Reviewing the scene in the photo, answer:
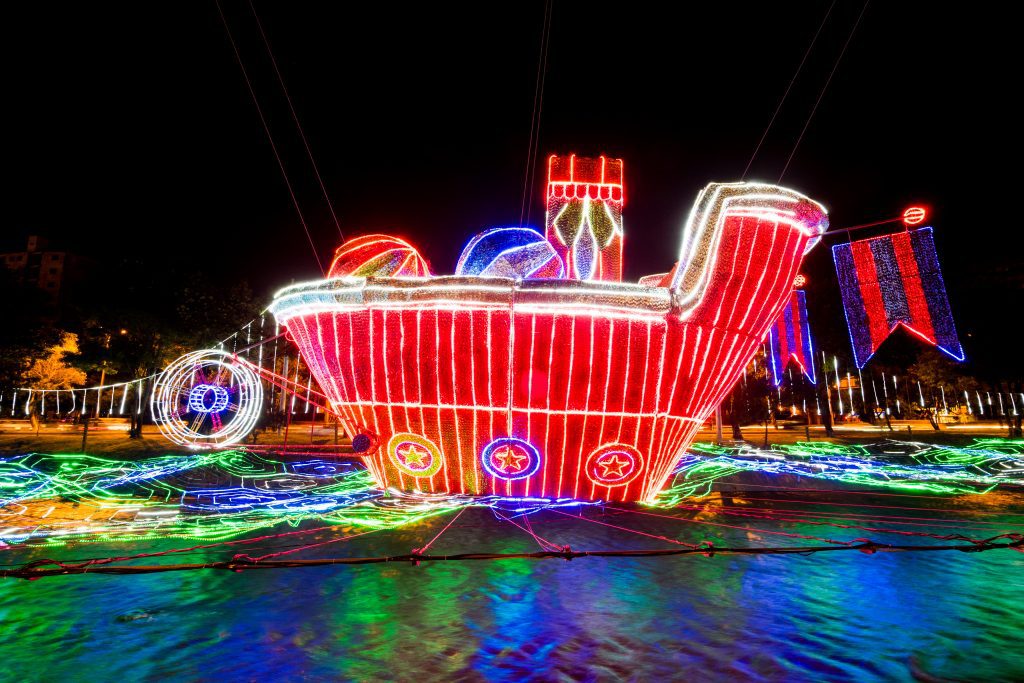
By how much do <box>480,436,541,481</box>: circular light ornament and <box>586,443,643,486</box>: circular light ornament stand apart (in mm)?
773

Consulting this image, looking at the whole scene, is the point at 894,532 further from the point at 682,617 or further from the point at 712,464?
the point at 712,464

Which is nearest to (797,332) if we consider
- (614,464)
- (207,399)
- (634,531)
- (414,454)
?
(614,464)

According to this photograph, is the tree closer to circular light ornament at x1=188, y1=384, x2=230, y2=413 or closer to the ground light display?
the ground light display

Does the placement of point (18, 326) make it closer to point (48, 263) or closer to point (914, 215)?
point (914, 215)

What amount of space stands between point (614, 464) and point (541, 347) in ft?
6.36

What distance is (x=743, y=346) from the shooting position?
796cm

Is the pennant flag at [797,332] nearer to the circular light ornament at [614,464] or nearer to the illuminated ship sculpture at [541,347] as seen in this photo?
the illuminated ship sculpture at [541,347]

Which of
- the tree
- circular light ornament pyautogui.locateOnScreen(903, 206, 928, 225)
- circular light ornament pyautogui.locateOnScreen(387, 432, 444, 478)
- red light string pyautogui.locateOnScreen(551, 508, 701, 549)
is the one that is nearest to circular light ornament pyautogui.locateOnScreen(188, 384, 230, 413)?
circular light ornament pyautogui.locateOnScreen(387, 432, 444, 478)

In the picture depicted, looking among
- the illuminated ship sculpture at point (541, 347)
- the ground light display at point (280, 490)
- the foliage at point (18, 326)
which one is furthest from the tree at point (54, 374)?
the illuminated ship sculpture at point (541, 347)

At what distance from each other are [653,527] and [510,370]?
8.64ft

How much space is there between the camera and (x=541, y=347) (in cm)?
754

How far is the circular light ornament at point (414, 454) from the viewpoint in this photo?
26.4 feet

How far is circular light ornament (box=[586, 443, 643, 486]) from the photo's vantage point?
782 cm

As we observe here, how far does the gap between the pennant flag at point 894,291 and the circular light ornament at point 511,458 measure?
5.17 m
